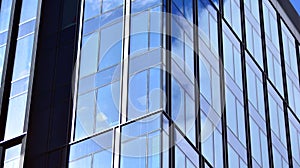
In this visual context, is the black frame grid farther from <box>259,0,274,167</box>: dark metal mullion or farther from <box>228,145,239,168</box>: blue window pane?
<box>228,145,239,168</box>: blue window pane

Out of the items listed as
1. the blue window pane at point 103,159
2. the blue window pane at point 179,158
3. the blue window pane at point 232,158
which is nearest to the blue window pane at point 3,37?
the blue window pane at point 103,159

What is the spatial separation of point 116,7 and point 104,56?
2032 mm

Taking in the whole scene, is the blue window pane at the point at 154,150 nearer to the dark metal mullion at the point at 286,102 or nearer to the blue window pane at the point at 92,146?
the blue window pane at the point at 92,146

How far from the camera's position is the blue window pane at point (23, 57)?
1286 inches

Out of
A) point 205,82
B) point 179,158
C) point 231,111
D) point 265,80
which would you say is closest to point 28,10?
point 205,82

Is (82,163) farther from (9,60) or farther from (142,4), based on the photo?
(9,60)

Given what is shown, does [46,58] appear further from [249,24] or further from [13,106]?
[249,24]

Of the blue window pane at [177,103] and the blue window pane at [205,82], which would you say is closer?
the blue window pane at [177,103]

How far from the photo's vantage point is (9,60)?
3350 centimetres

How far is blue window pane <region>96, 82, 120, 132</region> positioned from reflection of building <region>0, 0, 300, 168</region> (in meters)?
0.04

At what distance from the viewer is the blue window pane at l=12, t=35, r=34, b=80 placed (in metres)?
32.7

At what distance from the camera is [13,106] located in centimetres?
3186

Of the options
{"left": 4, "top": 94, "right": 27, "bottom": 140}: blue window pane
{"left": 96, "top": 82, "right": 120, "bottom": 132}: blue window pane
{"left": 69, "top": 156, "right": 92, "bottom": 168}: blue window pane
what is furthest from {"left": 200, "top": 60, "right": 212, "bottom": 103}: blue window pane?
{"left": 4, "top": 94, "right": 27, "bottom": 140}: blue window pane

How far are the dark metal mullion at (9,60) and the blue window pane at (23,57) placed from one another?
25 centimetres
